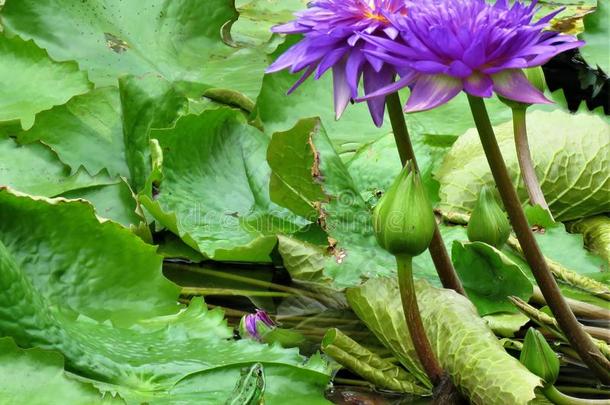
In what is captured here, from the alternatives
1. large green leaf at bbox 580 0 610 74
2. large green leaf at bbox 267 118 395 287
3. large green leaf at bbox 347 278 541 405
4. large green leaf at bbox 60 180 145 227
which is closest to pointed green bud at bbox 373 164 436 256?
large green leaf at bbox 347 278 541 405

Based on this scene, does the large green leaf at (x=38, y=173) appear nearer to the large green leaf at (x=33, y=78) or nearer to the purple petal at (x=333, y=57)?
the large green leaf at (x=33, y=78)

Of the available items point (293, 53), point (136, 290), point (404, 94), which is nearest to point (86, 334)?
point (136, 290)

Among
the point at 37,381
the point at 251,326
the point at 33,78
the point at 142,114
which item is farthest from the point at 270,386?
the point at 33,78

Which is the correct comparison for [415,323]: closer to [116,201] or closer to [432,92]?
[432,92]

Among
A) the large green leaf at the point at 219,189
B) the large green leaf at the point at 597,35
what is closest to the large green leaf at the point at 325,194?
the large green leaf at the point at 219,189

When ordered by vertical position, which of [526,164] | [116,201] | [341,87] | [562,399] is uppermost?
[341,87]

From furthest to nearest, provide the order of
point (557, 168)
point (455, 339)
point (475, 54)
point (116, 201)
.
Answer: point (557, 168)
point (116, 201)
point (455, 339)
point (475, 54)
